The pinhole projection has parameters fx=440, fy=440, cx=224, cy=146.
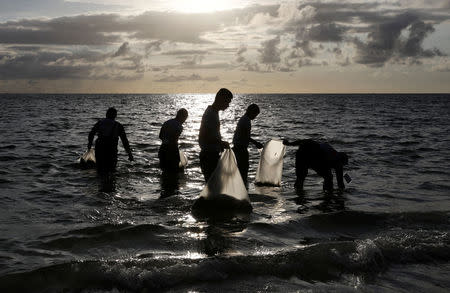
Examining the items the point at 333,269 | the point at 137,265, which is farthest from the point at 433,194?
the point at 137,265

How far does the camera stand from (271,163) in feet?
31.4

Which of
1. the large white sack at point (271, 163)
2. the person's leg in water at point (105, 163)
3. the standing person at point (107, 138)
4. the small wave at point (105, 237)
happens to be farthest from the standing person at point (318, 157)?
the person's leg in water at point (105, 163)

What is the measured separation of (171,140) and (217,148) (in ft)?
11.1

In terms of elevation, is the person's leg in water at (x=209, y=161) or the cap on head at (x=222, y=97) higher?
the cap on head at (x=222, y=97)

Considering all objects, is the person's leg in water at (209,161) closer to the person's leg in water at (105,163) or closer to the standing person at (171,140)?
the standing person at (171,140)

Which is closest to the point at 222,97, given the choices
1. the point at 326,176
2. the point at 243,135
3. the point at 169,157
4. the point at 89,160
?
the point at 243,135

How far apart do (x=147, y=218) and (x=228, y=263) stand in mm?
2392

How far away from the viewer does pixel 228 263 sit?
489cm

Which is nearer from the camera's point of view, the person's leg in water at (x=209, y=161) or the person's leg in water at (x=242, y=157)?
the person's leg in water at (x=209, y=161)

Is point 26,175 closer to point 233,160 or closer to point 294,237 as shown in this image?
point 233,160

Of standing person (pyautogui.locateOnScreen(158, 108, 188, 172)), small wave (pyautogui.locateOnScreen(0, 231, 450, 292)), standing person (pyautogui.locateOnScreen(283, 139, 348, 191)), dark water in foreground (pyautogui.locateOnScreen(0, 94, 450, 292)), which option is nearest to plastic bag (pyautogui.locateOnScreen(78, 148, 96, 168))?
dark water in foreground (pyautogui.locateOnScreen(0, 94, 450, 292))

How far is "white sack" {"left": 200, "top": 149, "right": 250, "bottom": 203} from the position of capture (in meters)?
6.79

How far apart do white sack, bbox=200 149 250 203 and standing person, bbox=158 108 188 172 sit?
3202 mm

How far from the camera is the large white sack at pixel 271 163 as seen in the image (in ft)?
31.2
